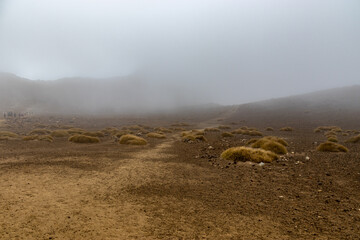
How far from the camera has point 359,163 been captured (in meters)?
12.2

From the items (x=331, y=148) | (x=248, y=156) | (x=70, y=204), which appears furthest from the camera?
(x=331, y=148)

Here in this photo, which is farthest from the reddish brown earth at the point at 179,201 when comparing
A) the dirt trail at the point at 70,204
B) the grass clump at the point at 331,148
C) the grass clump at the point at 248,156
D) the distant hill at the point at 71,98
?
the distant hill at the point at 71,98

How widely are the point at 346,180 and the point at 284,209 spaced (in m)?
5.02

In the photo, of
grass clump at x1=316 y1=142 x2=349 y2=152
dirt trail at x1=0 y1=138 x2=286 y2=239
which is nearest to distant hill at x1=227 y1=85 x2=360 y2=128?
grass clump at x1=316 y1=142 x2=349 y2=152

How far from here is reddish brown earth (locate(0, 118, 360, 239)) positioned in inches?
199

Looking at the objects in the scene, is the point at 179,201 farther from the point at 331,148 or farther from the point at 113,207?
the point at 331,148

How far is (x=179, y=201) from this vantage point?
6.98 m

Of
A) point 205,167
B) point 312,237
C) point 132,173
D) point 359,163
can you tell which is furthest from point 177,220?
point 359,163

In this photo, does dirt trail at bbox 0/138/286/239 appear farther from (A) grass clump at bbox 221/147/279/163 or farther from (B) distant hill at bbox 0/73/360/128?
(B) distant hill at bbox 0/73/360/128

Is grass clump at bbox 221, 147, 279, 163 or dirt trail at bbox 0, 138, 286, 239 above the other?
dirt trail at bbox 0, 138, 286, 239

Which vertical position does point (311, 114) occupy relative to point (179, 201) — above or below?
below

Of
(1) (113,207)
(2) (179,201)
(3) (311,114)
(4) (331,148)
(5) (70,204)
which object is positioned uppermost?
(5) (70,204)

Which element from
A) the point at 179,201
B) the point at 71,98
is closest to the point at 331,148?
the point at 179,201

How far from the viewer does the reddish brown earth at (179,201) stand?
16.6 ft
